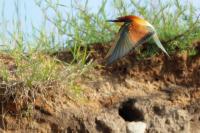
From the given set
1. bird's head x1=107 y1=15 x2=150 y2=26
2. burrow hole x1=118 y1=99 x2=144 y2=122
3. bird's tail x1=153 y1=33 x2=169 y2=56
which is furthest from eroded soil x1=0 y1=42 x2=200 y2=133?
bird's head x1=107 y1=15 x2=150 y2=26

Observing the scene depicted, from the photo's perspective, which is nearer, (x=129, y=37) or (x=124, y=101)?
(x=129, y=37)

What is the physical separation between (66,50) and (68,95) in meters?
0.45

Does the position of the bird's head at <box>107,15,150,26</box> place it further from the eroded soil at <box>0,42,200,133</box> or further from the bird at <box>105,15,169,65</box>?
the eroded soil at <box>0,42,200,133</box>

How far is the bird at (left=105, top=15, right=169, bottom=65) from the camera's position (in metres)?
3.46

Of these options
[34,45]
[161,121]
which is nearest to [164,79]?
[161,121]

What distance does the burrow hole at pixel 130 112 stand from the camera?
11.7 ft

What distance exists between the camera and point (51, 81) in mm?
3307

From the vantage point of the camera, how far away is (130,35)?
11.4 feet

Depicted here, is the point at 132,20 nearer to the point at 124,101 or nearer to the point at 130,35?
the point at 130,35

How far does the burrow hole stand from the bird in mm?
256

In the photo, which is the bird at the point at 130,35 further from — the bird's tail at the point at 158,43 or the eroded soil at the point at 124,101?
the eroded soil at the point at 124,101

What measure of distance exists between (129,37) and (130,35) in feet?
0.04

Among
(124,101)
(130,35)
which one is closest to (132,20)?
(130,35)

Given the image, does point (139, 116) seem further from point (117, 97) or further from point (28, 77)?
point (28, 77)
